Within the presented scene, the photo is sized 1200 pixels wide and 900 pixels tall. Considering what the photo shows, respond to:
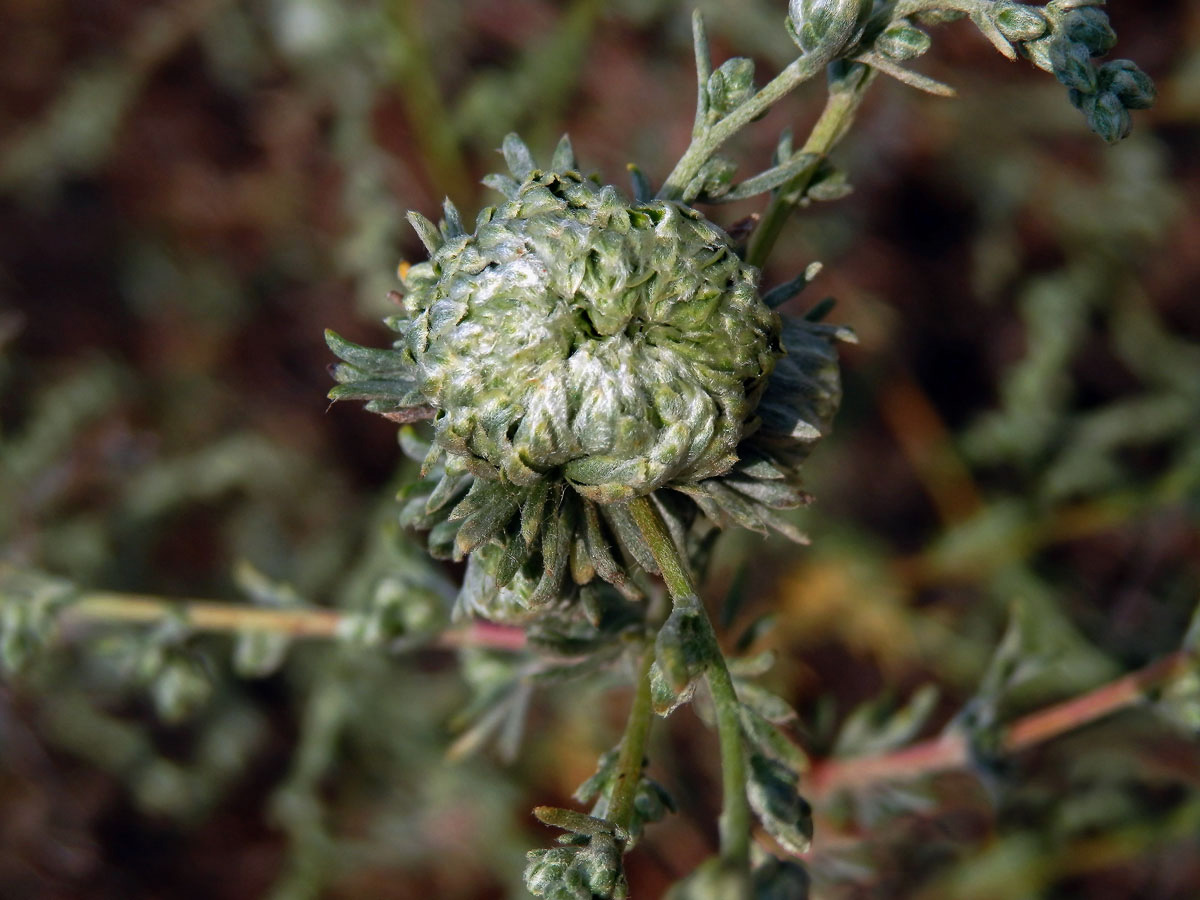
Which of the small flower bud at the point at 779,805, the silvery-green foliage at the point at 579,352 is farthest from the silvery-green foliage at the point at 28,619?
the small flower bud at the point at 779,805

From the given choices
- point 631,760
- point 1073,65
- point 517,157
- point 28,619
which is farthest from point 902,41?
point 28,619

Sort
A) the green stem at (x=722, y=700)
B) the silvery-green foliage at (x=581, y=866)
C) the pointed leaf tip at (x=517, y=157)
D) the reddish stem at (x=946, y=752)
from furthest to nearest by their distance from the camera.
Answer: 1. the reddish stem at (x=946, y=752)
2. the pointed leaf tip at (x=517, y=157)
3. the silvery-green foliage at (x=581, y=866)
4. the green stem at (x=722, y=700)

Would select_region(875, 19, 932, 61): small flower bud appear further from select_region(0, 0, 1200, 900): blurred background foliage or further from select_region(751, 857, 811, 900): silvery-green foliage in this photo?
select_region(0, 0, 1200, 900): blurred background foliage

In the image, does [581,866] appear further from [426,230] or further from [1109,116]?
[1109,116]

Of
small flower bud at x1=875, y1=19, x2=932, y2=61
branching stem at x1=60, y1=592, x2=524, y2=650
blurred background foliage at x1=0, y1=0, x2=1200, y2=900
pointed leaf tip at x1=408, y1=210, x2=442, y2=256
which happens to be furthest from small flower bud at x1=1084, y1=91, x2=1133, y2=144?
blurred background foliage at x1=0, y1=0, x2=1200, y2=900

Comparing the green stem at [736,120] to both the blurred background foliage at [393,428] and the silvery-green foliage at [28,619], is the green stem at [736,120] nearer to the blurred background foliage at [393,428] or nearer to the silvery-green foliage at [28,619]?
the silvery-green foliage at [28,619]
